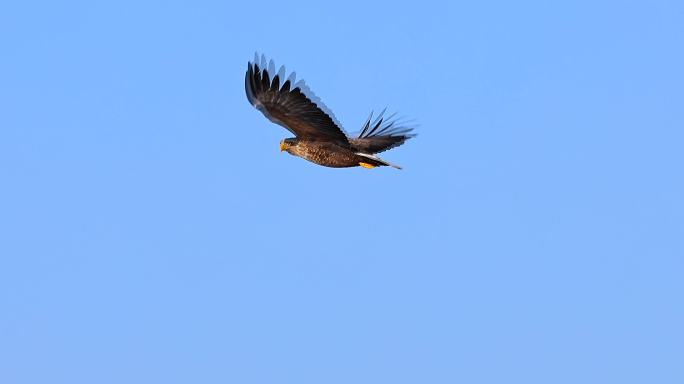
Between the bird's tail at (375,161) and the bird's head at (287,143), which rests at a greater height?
the bird's head at (287,143)

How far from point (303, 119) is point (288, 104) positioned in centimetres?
55

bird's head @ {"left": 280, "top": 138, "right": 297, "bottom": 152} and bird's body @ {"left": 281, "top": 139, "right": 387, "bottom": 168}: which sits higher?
bird's head @ {"left": 280, "top": 138, "right": 297, "bottom": 152}

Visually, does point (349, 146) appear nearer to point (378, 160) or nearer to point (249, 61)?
point (378, 160)

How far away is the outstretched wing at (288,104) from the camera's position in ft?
95.8

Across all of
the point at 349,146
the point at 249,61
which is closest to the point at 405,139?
the point at 349,146

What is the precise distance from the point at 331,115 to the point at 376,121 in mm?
3793

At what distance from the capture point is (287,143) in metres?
30.9

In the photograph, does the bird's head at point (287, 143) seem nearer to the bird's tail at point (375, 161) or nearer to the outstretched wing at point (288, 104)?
the outstretched wing at point (288, 104)

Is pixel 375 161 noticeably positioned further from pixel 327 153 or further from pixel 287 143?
pixel 287 143

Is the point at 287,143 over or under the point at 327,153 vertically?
over

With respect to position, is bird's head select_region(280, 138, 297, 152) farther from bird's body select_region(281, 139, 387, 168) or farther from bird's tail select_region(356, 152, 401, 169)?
bird's tail select_region(356, 152, 401, 169)

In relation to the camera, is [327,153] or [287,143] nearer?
[327,153]

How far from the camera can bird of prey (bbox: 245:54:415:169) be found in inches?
1151

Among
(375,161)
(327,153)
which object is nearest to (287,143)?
(327,153)
